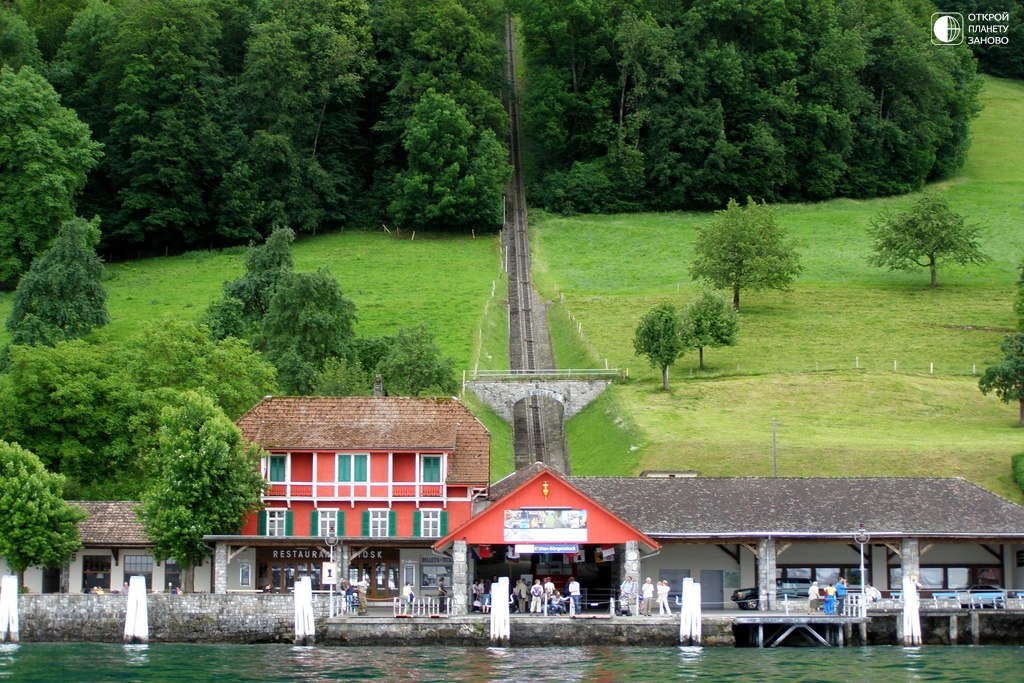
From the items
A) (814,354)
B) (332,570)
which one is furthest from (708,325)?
(332,570)

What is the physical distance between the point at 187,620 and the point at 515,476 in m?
17.2

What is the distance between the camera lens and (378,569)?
2613 inches

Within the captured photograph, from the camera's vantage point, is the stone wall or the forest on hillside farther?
the forest on hillside

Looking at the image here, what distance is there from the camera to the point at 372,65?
148m

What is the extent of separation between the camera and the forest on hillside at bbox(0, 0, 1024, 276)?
454 ft

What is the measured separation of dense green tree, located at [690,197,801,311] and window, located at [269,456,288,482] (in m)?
53.5

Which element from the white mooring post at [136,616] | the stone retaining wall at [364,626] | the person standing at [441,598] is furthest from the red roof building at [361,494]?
the white mooring post at [136,616]

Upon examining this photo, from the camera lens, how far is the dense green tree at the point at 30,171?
121m

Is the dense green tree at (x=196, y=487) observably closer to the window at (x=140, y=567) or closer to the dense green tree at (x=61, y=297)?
the window at (x=140, y=567)

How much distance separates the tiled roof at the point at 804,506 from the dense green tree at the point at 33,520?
A: 20063 mm

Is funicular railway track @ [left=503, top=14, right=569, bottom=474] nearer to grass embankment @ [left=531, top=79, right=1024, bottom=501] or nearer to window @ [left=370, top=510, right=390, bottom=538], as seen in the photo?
grass embankment @ [left=531, top=79, right=1024, bottom=501]

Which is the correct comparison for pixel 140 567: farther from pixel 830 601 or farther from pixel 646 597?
pixel 830 601

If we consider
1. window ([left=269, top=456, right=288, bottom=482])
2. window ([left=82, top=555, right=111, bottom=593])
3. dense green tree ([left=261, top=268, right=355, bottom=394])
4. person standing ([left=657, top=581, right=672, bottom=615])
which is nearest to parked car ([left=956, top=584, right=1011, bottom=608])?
person standing ([left=657, top=581, right=672, bottom=615])

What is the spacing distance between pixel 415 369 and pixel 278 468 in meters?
20.2
